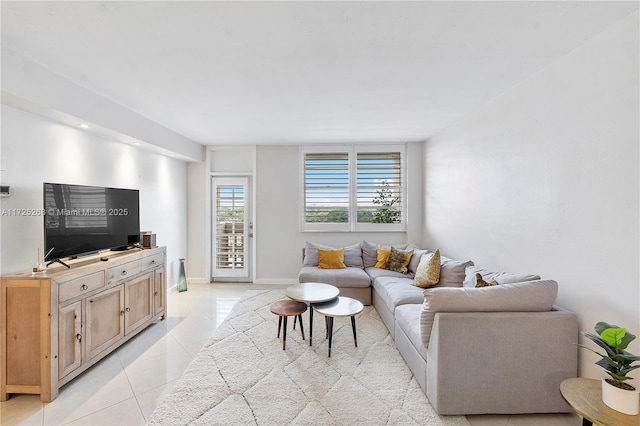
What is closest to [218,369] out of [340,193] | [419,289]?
[419,289]

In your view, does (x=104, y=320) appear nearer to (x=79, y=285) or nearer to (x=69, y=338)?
(x=69, y=338)

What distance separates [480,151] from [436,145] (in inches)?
53.2

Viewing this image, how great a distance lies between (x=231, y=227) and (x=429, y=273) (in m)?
3.71

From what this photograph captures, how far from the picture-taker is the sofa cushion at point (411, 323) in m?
2.25

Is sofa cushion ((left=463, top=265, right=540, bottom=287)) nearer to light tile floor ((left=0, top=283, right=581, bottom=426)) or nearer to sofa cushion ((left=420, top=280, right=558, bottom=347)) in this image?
sofa cushion ((left=420, top=280, right=558, bottom=347))

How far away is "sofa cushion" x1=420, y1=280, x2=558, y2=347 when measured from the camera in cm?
201

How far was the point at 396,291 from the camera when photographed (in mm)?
3312

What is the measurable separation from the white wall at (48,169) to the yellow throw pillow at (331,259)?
2.62m

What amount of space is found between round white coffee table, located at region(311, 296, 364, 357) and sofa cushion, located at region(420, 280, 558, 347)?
2.81ft

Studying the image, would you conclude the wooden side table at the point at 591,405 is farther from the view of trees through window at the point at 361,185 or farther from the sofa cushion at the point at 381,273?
the view of trees through window at the point at 361,185

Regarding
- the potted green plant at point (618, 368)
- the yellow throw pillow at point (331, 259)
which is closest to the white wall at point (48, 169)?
the yellow throw pillow at point (331, 259)

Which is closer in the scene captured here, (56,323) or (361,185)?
(56,323)

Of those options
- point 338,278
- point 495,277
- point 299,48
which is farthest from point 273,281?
point 299,48

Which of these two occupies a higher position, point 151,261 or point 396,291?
point 151,261
